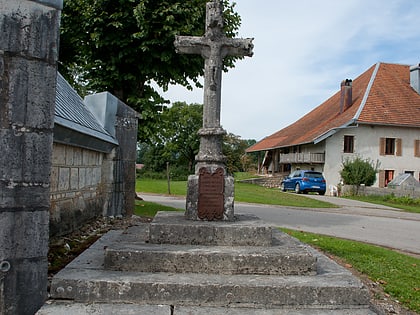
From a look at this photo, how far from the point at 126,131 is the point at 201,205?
14.9 ft

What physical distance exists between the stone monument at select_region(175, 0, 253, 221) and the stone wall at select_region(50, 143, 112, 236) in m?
2.04

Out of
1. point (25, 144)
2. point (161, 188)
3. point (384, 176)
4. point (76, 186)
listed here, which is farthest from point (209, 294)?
point (384, 176)

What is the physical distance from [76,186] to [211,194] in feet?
9.02

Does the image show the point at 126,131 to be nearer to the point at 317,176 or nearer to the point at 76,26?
the point at 76,26

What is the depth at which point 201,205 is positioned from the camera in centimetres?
522

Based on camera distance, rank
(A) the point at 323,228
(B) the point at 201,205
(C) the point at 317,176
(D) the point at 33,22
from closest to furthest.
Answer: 1. (D) the point at 33,22
2. (B) the point at 201,205
3. (A) the point at 323,228
4. (C) the point at 317,176

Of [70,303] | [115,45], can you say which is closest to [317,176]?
[115,45]

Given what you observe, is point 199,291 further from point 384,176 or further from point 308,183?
point 384,176

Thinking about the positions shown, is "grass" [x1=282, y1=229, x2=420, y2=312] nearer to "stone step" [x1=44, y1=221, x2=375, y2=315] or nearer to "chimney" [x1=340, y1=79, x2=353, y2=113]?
"stone step" [x1=44, y1=221, x2=375, y2=315]

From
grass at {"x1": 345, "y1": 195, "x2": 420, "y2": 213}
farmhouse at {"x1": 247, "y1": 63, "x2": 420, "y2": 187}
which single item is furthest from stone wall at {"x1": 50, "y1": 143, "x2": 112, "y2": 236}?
farmhouse at {"x1": 247, "y1": 63, "x2": 420, "y2": 187}

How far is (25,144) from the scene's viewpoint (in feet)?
10.2

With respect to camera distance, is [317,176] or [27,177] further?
[317,176]

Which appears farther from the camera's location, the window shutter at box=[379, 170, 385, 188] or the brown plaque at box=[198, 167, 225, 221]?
the window shutter at box=[379, 170, 385, 188]

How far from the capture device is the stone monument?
5234 mm
